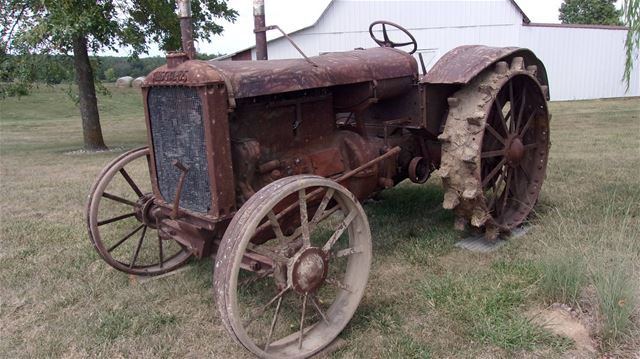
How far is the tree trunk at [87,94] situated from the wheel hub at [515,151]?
9.34m

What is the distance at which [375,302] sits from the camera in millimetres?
3330

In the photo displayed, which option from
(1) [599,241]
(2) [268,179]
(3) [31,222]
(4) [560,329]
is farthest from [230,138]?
(3) [31,222]

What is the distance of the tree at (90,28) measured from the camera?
9.04 meters

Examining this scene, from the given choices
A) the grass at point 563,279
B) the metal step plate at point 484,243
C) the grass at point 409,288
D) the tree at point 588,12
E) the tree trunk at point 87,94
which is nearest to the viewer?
the grass at point 409,288

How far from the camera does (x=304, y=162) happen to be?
11.5 feet

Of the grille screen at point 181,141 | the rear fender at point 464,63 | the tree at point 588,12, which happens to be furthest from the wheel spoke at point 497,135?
the tree at point 588,12

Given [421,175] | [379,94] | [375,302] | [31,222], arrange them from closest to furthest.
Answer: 1. [375,302]
2. [379,94]
3. [421,175]
4. [31,222]

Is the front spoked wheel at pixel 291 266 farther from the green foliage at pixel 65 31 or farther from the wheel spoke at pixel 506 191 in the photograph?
the green foliage at pixel 65 31

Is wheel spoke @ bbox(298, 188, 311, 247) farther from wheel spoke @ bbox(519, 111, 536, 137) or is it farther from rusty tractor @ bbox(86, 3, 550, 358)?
wheel spoke @ bbox(519, 111, 536, 137)

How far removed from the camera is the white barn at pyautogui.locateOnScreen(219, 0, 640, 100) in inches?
722

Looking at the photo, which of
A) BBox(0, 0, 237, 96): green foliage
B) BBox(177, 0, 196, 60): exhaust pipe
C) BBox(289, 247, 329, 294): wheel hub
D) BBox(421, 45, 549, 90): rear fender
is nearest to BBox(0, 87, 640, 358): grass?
BBox(289, 247, 329, 294): wheel hub

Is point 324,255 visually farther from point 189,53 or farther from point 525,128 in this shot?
point 525,128

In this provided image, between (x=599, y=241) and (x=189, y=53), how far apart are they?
2940mm

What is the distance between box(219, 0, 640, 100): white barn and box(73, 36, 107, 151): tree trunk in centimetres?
1050
